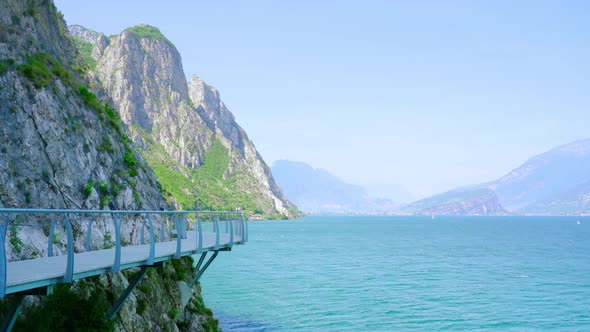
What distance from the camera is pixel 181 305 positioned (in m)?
22.3

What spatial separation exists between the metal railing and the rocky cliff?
0.54 ft

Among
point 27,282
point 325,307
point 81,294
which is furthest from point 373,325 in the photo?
point 27,282

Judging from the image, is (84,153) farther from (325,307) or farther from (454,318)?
(454,318)

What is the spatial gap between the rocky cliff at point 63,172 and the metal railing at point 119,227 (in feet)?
0.54

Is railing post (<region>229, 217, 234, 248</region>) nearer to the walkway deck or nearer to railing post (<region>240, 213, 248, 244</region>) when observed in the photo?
railing post (<region>240, 213, 248, 244</region>)

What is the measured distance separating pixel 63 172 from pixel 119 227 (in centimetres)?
892

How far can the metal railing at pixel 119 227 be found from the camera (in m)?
9.94

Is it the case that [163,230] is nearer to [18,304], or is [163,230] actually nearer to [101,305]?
[101,305]

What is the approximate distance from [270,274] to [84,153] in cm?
4200

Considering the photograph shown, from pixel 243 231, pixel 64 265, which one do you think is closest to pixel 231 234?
pixel 243 231

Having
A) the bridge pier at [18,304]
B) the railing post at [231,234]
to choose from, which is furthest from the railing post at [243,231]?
the bridge pier at [18,304]

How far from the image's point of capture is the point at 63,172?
65.7 feet

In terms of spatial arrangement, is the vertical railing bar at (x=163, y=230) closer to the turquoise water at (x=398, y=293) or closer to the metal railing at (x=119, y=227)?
the metal railing at (x=119, y=227)

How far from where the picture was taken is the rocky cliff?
14.2 metres
